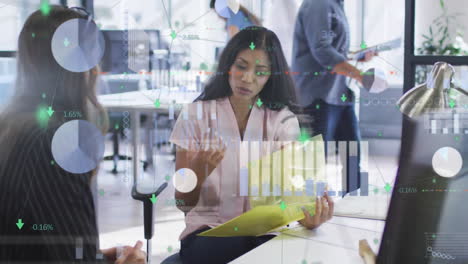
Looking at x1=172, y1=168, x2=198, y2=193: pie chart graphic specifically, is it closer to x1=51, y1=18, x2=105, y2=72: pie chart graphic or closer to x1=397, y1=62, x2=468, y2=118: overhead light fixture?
x1=51, y1=18, x2=105, y2=72: pie chart graphic

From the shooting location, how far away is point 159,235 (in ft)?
4.91

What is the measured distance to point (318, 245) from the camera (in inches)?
48.1

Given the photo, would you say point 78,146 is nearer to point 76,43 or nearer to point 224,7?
point 76,43

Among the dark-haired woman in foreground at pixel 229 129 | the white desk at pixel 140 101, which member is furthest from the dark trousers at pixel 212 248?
the white desk at pixel 140 101

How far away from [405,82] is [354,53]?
0.19m

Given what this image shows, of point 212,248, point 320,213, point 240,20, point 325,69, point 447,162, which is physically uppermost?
point 240,20

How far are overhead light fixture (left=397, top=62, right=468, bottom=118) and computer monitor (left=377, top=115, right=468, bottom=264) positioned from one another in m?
0.04

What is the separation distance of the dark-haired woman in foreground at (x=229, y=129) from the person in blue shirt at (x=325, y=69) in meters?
0.06

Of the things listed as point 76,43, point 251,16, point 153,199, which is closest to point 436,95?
point 251,16

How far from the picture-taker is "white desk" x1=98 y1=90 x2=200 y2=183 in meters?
1.45

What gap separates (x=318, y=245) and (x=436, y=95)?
2.13ft

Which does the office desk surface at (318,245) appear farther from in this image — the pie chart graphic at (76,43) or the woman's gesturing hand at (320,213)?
the pie chart graphic at (76,43)

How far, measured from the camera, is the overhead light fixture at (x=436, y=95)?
1417mm

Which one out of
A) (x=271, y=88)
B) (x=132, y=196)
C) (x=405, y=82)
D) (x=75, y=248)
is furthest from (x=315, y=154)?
(x=75, y=248)
